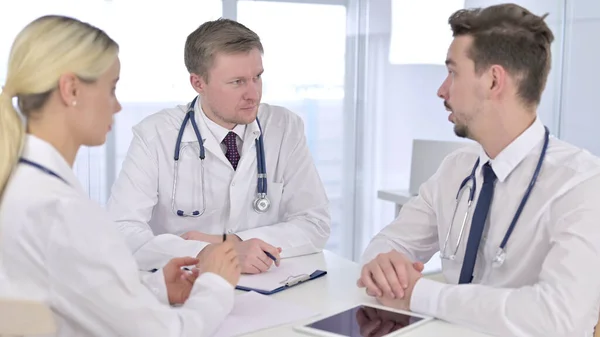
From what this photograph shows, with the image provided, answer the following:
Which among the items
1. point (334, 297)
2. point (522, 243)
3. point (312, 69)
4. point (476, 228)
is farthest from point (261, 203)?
point (312, 69)

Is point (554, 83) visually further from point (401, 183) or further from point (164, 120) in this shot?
point (164, 120)

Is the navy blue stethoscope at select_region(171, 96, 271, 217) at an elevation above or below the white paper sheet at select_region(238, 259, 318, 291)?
above

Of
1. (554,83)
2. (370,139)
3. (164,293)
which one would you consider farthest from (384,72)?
(164,293)

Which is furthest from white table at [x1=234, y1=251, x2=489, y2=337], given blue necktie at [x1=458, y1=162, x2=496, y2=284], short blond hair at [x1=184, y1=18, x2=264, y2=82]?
short blond hair at [x1=184, y1=18, x2=264, y2=82]

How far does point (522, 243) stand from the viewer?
1.59 m

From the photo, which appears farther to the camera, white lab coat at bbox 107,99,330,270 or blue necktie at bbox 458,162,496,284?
white lab coat at bbox 107,99,330,270

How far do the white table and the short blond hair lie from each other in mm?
717

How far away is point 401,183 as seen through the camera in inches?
183

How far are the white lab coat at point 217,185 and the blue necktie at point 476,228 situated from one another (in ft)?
1.91

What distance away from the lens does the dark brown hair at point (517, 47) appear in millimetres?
1637

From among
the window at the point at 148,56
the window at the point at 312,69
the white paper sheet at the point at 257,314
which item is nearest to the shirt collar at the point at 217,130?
the white paper sheet at the point at 257,314

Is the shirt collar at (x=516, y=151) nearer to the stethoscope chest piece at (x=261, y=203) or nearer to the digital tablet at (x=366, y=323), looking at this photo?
the digital tablet at (x=366, y=323)

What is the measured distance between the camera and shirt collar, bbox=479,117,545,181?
1.64 metres

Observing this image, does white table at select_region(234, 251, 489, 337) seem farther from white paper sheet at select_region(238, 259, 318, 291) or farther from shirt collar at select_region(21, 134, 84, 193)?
shirt collar at select_region(21, 134, 84, 193)
